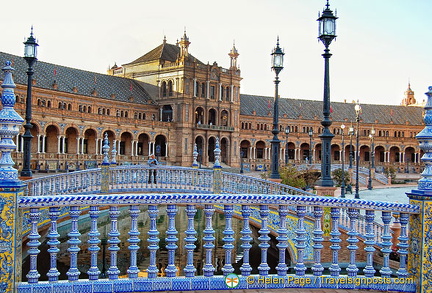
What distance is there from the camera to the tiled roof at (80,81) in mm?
48438

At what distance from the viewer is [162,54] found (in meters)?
65.4

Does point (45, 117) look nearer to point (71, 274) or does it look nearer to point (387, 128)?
point (71, 274)

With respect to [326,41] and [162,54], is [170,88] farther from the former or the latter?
[326,41]

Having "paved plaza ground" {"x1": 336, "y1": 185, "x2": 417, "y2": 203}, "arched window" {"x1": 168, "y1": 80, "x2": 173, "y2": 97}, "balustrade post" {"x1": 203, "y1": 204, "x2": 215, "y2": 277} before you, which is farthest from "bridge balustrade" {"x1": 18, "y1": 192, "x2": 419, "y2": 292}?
"arched window" {"x1": 168, "y1": 80, "x2": 173, "y2": 97}

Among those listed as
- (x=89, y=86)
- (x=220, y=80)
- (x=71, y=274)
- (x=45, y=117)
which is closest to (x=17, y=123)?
(x=71, y=274)

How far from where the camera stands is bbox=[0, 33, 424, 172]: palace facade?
155ft

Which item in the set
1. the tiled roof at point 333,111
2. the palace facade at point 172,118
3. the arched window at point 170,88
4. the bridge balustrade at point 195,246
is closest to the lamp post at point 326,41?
the bridge balustrade at point 195,246

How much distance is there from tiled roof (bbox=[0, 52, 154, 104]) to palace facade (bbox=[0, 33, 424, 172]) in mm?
152

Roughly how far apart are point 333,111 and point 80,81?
41.7m

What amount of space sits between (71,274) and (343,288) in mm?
3036

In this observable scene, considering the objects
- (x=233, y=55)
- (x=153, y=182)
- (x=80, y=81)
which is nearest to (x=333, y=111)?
(x=233, y=55)

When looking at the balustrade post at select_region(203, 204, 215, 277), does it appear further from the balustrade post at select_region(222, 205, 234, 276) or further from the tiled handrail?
the tiled handrail

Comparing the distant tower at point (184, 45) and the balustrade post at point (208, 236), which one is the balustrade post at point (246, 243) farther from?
the distant tower at point (184, 45)

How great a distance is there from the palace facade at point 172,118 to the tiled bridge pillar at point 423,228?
3438 centimetres
